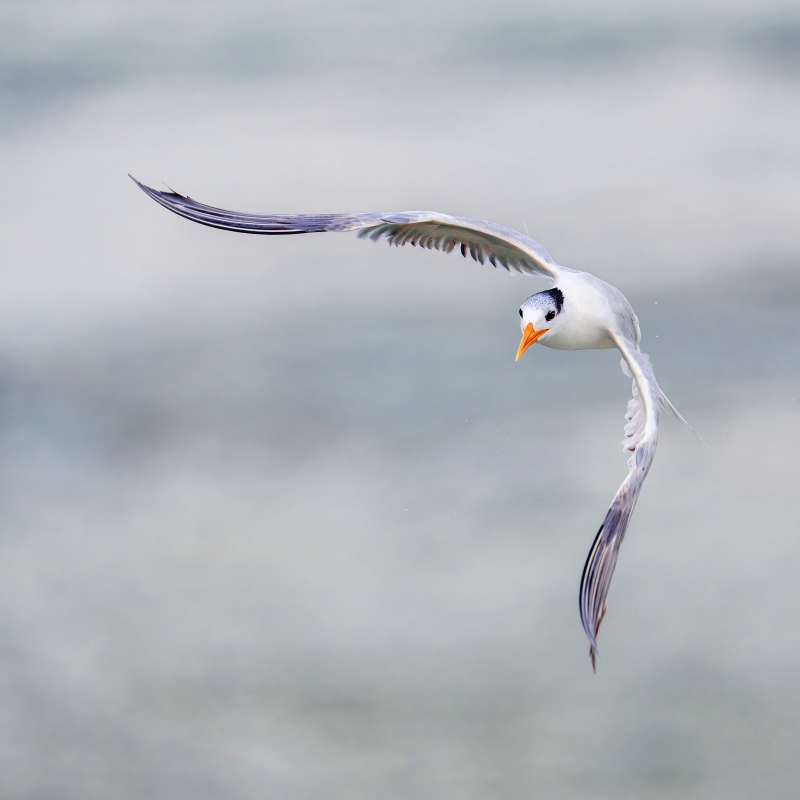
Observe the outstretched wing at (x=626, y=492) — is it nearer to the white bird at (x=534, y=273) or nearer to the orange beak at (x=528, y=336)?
the white bird at (x=534, y=273)

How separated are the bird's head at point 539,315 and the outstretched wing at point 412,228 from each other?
0.59ft

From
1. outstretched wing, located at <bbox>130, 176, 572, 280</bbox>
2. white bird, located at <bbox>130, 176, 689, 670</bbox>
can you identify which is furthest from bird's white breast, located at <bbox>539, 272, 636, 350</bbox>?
outstretched wing, located at <bbox>130, 176, 572, 280</bbox>

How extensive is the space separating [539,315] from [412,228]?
0.48m

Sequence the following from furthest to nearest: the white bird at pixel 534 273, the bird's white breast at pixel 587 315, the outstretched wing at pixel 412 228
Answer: the bird's white breast at pixel 587 315 → the outstretched wing at pixel 412 228 → the white bird at pixel 534 273

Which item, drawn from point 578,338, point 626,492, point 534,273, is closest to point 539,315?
point 578,338

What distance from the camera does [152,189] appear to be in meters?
4.48

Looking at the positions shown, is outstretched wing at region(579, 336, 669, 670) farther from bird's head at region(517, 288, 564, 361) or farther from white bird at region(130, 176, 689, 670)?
bird's head at region(517, 288, 564, 361)

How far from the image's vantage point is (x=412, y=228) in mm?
4629

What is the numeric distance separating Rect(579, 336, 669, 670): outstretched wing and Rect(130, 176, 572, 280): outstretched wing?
0.44m

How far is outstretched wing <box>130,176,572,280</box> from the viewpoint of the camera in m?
4.38

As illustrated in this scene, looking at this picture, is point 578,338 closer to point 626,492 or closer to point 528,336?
point 528,336

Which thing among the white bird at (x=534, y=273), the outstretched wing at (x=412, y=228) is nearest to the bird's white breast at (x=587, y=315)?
the white bird at (x=534, y=273)

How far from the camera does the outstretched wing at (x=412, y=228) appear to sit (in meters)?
4.38

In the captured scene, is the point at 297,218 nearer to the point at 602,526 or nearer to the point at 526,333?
the point at 526,333
